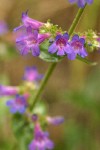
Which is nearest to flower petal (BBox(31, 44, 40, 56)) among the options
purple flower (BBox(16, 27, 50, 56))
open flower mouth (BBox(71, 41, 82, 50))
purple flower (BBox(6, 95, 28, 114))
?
purple flower (BBox(16, 27, 50, 56))

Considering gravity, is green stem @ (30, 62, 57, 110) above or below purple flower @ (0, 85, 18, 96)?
above

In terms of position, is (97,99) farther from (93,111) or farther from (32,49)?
(32,49)

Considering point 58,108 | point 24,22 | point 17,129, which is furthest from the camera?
point 58,108

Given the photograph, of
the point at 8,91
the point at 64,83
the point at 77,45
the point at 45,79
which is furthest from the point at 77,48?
the point at 64,83

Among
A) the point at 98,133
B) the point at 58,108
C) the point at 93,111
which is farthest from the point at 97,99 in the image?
the point at 58,108

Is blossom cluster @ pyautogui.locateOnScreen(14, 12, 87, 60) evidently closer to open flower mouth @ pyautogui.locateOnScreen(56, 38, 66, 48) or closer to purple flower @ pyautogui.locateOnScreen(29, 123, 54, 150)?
open flower mouth @ pyautogui.locateOnScreen(56, 38, 66, 48)

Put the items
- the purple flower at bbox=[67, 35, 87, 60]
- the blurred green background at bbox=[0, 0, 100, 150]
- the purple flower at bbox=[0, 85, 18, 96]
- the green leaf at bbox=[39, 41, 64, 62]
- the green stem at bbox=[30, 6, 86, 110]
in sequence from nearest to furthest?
the purple flower at bbox=[67, 35, 87, 60], the green stem at bbox=[30, 6, 86, 110], the green leaf at bbox=[39, 41, 64, 62], the purple flower at bbox=[0, 85, 18, 96], the blurred green background at bbox=[0, 0, 100, 150]

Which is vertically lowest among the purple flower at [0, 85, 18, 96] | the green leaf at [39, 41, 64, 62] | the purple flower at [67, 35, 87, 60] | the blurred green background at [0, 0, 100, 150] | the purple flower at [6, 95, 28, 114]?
the blurred green background at [0, 0, 100, 150]

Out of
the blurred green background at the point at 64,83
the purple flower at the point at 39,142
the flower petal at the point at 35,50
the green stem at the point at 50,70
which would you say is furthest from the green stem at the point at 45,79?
the blurred green background at the point at 64,83
